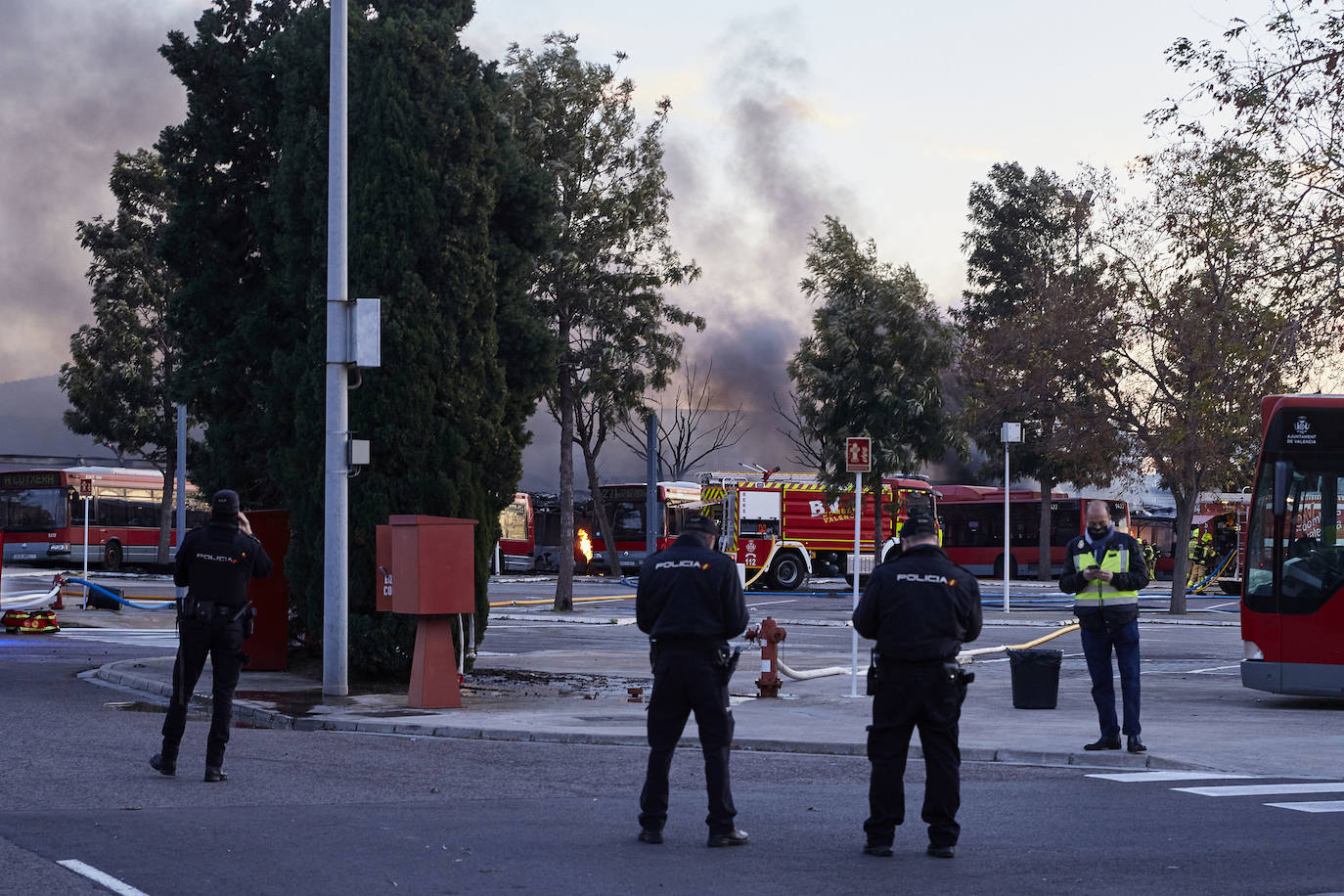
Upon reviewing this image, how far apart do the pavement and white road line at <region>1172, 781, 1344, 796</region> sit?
1.98ft

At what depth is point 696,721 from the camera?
8.57 m

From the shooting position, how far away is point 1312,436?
56.5ft

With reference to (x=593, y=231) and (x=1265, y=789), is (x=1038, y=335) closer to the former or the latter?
(x=593, y=231)

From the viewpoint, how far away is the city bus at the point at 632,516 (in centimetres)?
5734

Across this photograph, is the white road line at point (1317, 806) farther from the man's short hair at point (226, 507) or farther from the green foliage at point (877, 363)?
the green foliage at point (877, 363)

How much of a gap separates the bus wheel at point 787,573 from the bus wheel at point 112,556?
2253 centimetres

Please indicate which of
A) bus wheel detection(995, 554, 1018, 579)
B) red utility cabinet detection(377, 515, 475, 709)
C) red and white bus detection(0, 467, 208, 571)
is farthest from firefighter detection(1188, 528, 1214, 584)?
red utility cabinet detection(377, 515, 475, 709)

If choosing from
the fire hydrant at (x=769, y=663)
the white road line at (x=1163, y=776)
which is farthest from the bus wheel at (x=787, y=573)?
the white road line at (x=1163, y=776)

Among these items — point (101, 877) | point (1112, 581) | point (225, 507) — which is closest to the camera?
point (101, 877)

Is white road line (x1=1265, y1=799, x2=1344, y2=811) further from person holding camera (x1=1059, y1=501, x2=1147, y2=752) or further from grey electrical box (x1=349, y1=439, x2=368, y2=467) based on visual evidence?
grey electrical box (x1=349, y1=439, x2=368, y2=467)

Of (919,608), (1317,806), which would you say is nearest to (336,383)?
(919,608)

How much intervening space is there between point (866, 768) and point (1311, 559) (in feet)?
23.8

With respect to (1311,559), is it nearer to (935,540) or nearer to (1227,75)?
(1227,75)

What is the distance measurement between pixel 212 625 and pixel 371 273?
7.69 metres
